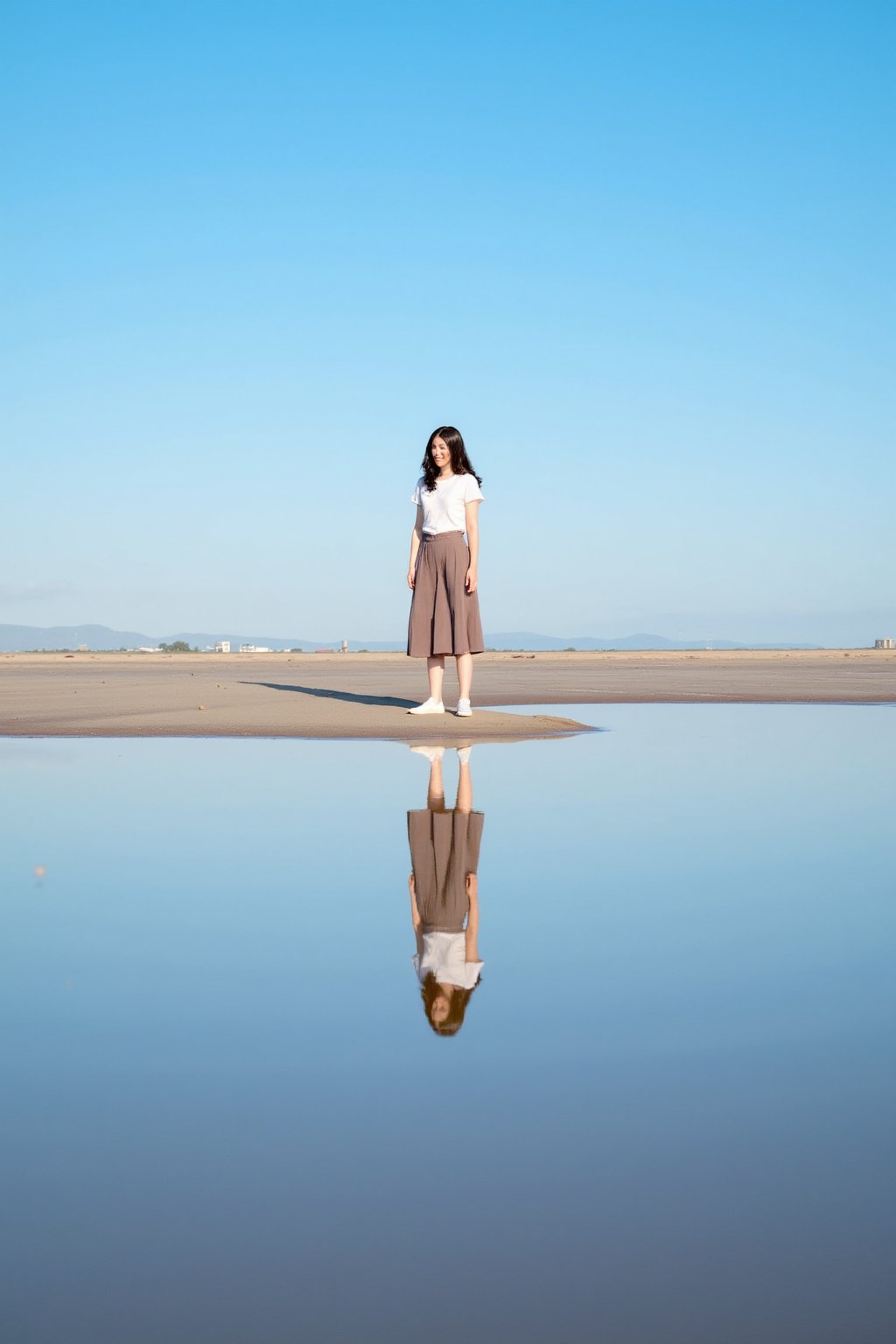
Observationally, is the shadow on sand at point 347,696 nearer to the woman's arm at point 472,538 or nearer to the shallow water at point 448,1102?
the woman's arm at point 472,538

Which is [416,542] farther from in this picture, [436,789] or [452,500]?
[436,789]

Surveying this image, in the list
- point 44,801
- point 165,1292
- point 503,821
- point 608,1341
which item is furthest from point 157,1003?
point 44,801

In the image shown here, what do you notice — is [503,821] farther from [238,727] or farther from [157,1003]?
[238,727]

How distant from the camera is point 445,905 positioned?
3.06m

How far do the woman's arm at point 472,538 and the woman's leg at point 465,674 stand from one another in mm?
499

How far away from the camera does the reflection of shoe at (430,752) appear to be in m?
6.88

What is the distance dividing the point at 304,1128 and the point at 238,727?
23.7ft

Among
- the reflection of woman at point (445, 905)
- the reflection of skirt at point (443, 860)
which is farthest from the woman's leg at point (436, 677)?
the reflection of skirt at point (443, 860)

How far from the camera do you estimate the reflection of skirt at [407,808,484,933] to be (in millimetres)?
2969

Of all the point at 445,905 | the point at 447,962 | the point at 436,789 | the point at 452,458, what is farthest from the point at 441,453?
the point at 447,962

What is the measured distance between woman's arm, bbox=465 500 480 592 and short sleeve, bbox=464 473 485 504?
0.09ft

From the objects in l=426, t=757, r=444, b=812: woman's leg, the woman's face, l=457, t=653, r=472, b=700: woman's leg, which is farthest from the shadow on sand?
l=426, t=757, r=444, b=812: woman's leg

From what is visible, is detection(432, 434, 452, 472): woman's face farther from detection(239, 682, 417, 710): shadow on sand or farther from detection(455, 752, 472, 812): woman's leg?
detection(455, 752, 472, 812): woman's leg

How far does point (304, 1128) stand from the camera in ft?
5.47
